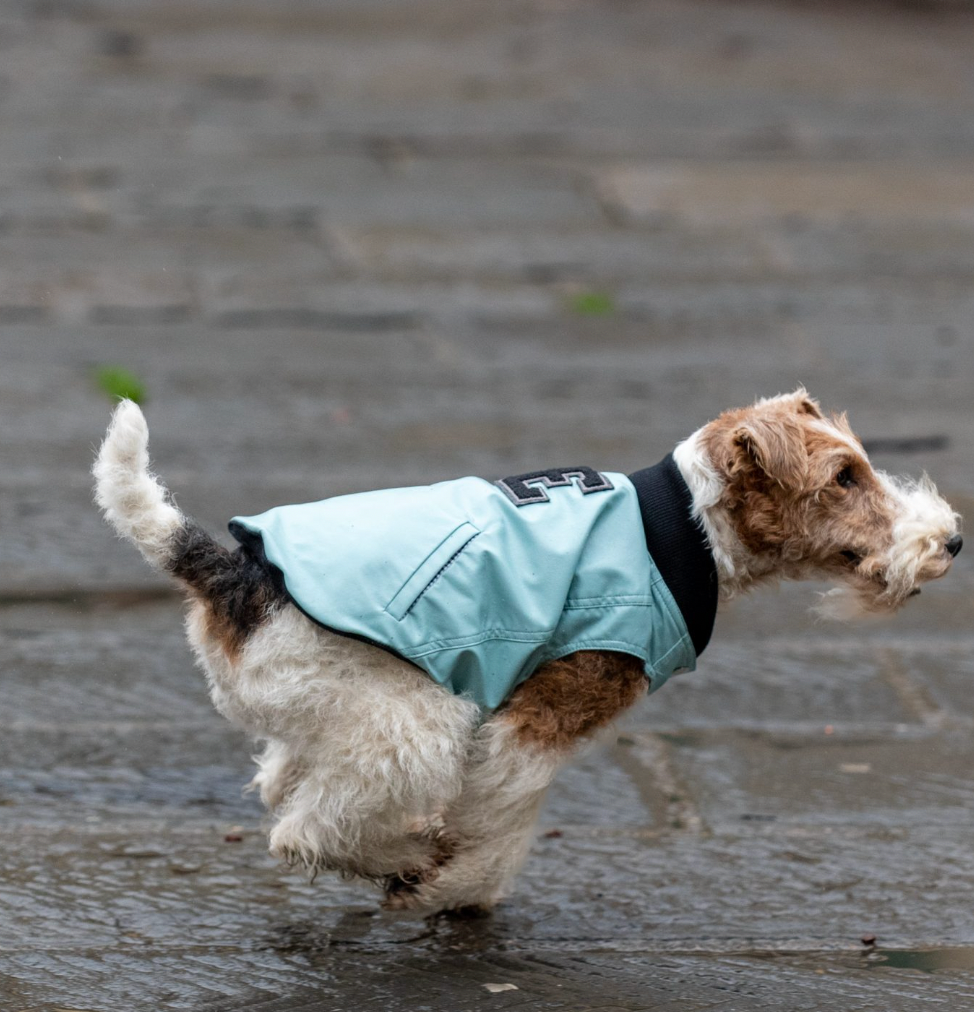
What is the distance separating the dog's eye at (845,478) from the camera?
Answer: 3.64 meters

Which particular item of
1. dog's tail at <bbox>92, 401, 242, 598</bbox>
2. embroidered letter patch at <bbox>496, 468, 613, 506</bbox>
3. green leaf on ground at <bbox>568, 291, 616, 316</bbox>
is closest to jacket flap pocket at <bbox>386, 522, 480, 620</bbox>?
embroidered letter patch at <bbox>496, 468, 613, 506</bbox>

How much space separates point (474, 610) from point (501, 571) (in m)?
0.10

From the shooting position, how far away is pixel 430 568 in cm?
332

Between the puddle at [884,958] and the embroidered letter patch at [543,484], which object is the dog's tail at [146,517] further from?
the puddle at [884,958]

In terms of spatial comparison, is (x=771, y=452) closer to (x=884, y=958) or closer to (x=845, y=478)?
(x=845, y=478)

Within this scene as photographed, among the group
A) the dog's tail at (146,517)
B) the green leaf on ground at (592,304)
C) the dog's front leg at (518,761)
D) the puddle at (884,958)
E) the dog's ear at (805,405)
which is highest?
the dog's ear at (805,405)

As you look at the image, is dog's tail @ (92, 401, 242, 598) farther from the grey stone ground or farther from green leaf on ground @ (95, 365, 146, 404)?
green leaf on ground @ (95, 365, 146, 404)

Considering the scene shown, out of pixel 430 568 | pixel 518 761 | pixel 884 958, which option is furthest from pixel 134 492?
pixel 884 958

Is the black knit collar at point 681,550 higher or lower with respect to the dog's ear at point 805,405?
lower

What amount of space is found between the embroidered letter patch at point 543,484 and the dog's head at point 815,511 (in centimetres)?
25

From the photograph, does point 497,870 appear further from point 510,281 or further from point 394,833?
point 510,281

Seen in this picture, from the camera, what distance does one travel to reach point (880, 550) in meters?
3.63

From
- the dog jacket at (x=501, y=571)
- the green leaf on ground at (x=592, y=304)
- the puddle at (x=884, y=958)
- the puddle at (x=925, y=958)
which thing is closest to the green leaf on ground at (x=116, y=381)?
the green leaf on ground at (x=592, y=304)

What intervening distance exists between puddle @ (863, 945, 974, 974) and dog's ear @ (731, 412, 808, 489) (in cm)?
112
